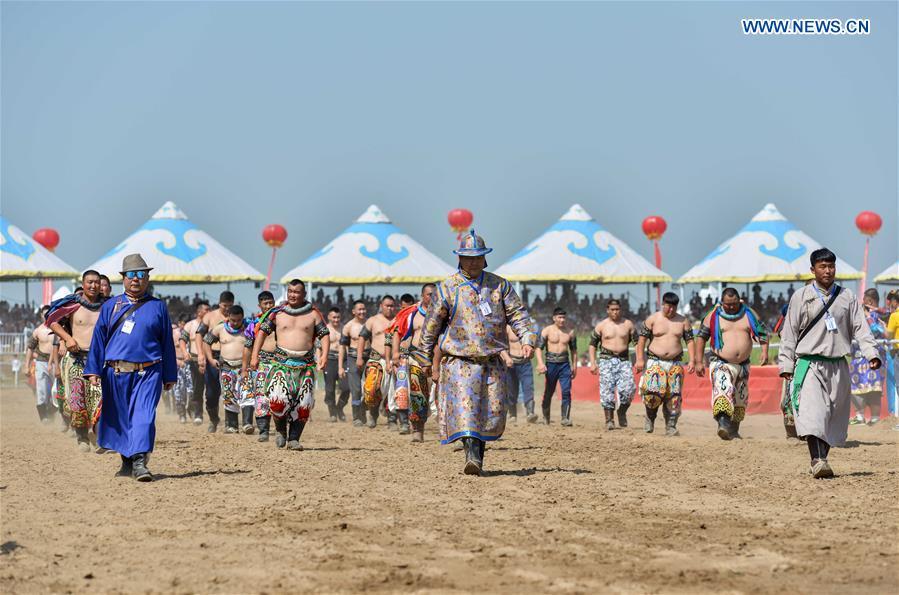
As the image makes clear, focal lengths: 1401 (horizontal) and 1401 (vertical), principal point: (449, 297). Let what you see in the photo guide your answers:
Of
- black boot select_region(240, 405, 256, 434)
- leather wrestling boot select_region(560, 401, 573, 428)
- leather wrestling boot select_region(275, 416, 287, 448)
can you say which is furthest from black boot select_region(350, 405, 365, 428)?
leather wrestling boot select_region(275, 416, 287, 448)

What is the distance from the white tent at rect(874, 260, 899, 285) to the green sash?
31.0 m

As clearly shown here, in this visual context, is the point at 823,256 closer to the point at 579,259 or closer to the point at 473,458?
the point at 473,458

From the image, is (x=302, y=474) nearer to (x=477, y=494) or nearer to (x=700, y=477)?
(x=477, y=494)

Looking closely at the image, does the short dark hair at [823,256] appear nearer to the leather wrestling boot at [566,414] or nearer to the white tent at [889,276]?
the leather wrestling boot at [566,414]

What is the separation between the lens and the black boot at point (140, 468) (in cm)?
1252

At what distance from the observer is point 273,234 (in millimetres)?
46188

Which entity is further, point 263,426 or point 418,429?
point 418,429

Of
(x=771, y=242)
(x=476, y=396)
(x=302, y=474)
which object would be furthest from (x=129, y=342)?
(x=771, y=242)

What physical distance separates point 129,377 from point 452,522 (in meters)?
4.34

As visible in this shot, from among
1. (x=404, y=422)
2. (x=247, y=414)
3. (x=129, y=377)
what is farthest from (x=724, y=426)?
(x=129, y=377)

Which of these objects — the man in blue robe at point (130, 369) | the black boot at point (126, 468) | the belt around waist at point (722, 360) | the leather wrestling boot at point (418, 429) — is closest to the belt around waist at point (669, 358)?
the belt around waist at point (722, 360)

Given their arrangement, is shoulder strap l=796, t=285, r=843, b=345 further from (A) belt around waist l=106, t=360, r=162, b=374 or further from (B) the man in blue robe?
(A) belt around waist l=106, t=360, r=162, b=374

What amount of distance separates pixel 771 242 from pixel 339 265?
12.8m

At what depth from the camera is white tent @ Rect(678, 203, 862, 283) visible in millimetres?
40594
